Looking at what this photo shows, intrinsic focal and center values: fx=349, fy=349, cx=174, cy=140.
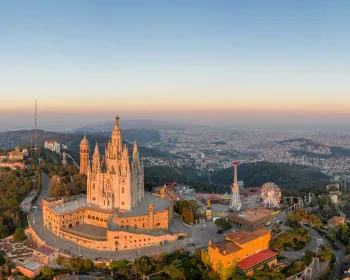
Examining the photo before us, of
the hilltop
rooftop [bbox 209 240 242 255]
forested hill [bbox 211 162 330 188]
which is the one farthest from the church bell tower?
forested hill [bbox 211 162 330 188]

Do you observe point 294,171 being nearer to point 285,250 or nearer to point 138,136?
point 285,250

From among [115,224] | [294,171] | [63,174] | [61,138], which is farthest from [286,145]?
[115,224]

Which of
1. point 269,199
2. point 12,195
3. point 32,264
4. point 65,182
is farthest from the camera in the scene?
point 269,199

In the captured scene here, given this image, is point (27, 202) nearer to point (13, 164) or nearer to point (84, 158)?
point (84, 158)

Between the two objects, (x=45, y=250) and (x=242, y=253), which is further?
(x=45, y=250)

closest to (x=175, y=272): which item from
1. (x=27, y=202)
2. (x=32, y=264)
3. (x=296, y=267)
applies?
(x=296, y=267)

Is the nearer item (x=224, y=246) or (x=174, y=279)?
(x=174, y=279)
